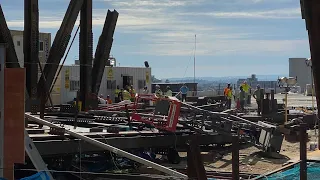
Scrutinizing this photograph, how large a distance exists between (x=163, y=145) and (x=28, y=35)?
22.3ft

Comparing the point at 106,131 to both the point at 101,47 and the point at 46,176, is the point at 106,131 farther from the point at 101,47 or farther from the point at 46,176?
the point at 101,47

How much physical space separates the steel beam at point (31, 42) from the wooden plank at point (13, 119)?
937 cm

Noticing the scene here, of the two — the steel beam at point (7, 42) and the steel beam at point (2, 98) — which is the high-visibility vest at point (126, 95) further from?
the steel beam at point (2, 98)

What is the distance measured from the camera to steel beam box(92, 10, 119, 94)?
1797 centimetres

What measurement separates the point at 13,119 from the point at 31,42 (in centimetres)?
988

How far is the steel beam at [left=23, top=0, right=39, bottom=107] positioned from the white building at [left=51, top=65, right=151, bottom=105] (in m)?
11.7

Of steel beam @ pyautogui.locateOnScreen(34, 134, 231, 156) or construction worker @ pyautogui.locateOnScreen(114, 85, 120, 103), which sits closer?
steel beam @ pyautogui.locateOnScreen(34, 134, 231, 156)

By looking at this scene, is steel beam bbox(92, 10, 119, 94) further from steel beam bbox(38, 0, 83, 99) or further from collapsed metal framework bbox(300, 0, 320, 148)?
collapsed metal framework bbox(300, 0, 320, 148)

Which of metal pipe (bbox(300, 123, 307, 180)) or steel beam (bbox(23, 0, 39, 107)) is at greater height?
steel beam (bbox(23, 0, 39, 107))

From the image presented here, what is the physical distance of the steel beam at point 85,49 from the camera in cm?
1745

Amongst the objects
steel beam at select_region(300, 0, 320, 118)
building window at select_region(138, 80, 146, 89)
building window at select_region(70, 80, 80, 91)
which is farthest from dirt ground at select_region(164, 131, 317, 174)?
building window at select_region(138, 80, 146, 89)

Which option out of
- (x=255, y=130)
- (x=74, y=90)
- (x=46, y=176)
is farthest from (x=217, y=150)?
(x=74, y=90)

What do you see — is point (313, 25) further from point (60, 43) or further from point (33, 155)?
point (60, 43)

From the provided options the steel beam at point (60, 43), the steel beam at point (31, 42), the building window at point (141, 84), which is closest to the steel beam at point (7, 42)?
the steel beam at point (31, 42)
